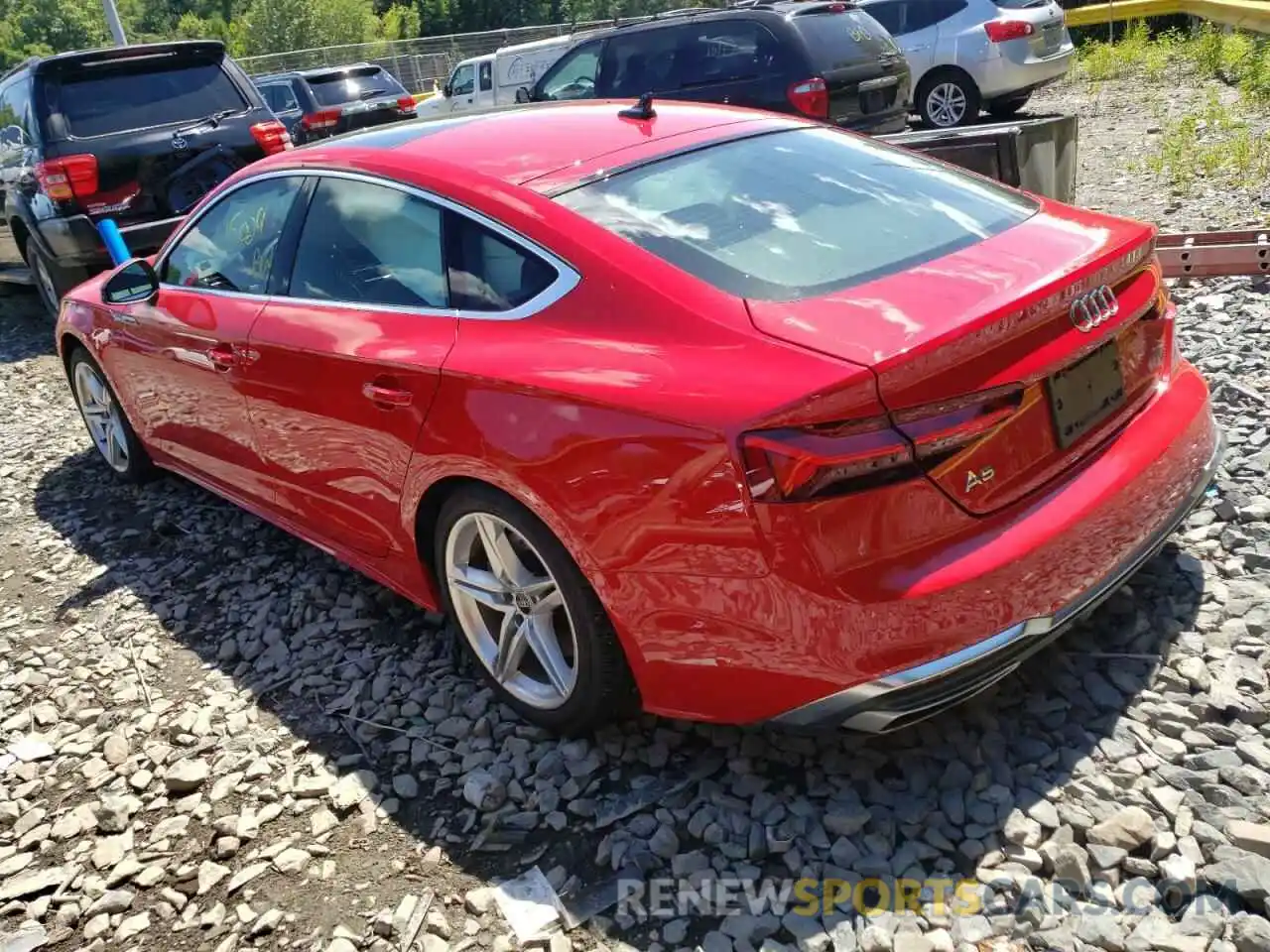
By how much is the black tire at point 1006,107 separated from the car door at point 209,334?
11592 millimetres

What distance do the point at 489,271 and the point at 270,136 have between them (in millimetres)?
5970

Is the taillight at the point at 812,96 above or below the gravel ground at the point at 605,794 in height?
above

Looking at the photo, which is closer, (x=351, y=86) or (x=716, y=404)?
(x=716, y=404)

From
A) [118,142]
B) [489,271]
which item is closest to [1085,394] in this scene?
[489,271]

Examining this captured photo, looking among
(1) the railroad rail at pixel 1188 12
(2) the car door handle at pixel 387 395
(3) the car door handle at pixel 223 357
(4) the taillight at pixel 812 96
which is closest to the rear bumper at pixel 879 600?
(2) the car door handle at pixel 387 395

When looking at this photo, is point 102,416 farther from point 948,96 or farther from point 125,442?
point 948,96

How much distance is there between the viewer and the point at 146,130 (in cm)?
765

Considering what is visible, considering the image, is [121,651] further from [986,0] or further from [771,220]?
[986,0]

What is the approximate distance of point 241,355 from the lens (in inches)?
147

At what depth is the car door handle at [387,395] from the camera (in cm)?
299

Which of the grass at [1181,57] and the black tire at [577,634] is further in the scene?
the grass at [1181,57]

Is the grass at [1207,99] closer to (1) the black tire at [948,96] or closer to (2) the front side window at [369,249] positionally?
(1) the black tire at [948,96]

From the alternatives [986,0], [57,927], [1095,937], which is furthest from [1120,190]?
[57,927]

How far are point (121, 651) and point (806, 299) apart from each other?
2.84 metres
